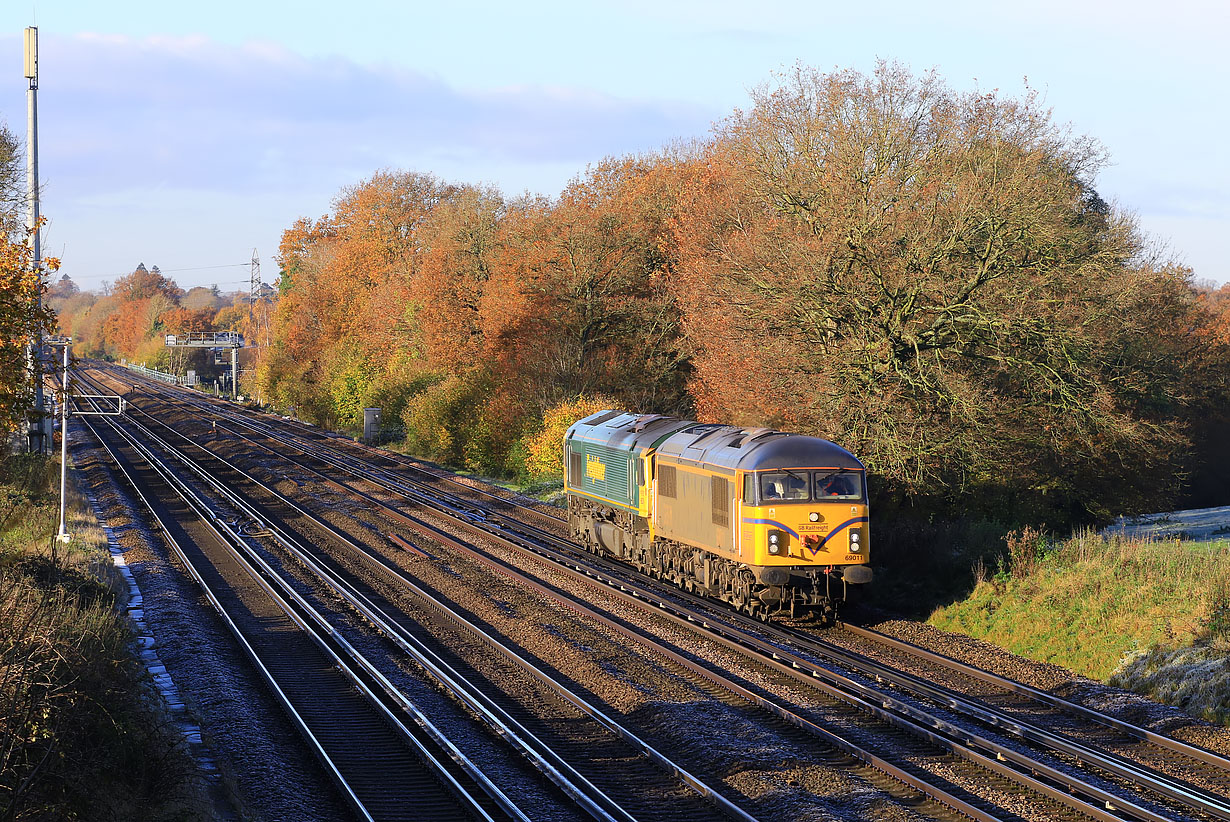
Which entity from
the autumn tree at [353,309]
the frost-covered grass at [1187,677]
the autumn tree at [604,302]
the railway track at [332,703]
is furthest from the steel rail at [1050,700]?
the autumn tree at [353,309]

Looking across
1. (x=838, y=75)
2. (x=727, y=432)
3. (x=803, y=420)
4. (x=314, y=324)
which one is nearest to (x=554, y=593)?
(x=727, y=432)

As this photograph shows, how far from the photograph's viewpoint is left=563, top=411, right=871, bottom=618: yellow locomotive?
18.4 metres

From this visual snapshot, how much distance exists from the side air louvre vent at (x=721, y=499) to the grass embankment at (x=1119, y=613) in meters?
4.24

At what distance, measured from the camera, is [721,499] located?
19453mm

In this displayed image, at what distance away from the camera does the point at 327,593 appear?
73.7 ft

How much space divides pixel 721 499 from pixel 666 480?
2.81m

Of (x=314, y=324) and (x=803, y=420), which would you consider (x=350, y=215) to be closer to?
(x=314, y=324)

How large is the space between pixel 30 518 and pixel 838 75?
24317mm

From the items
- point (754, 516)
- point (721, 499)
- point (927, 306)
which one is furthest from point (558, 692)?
point (927, 306)

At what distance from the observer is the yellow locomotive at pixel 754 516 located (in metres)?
18.4

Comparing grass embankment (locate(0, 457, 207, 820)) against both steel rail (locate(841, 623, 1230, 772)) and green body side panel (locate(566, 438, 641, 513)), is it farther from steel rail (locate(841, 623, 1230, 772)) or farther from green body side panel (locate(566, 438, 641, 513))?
green body side panel (locate(566, 438, 641, 513))

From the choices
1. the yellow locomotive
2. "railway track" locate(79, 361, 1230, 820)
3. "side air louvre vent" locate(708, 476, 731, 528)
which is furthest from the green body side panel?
"side air louvre vent" locate(708, 476, 731, 528)

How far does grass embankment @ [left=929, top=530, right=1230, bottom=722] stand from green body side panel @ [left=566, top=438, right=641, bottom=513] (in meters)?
7.56

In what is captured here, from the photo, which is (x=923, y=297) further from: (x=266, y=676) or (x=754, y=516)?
(x=266, y=676)
